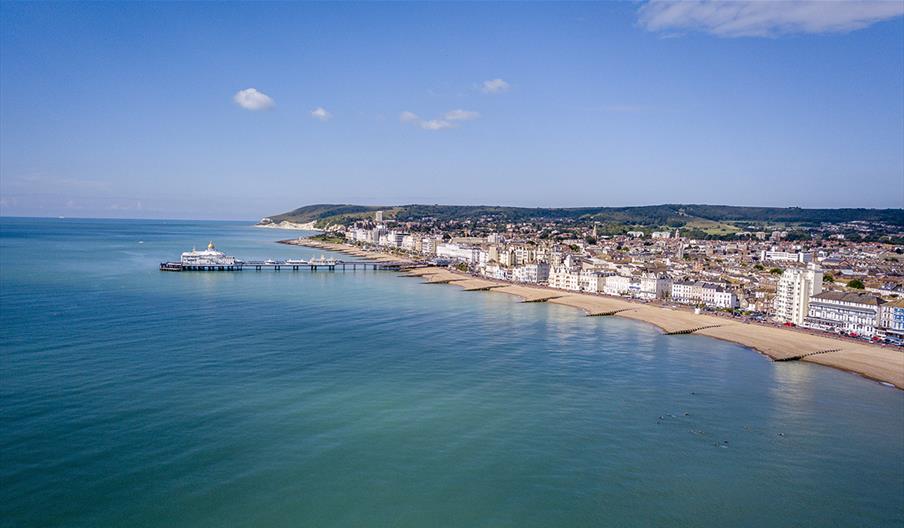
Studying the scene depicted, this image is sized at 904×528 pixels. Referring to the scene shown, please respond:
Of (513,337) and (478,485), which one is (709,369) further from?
(478,485)

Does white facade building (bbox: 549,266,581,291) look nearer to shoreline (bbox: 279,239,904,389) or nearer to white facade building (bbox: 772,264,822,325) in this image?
shoreline (bbox: 279,239,904,389)

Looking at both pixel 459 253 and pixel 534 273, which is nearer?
pixel 534 273

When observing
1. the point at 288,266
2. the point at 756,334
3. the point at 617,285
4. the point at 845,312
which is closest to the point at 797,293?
the point at 845,312

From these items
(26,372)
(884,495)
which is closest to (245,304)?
(26,372)

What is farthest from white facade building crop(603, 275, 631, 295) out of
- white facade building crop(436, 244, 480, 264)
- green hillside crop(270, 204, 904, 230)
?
green hillside crop(270, 204, 904, 230)

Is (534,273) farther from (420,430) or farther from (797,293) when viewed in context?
(420,430)
